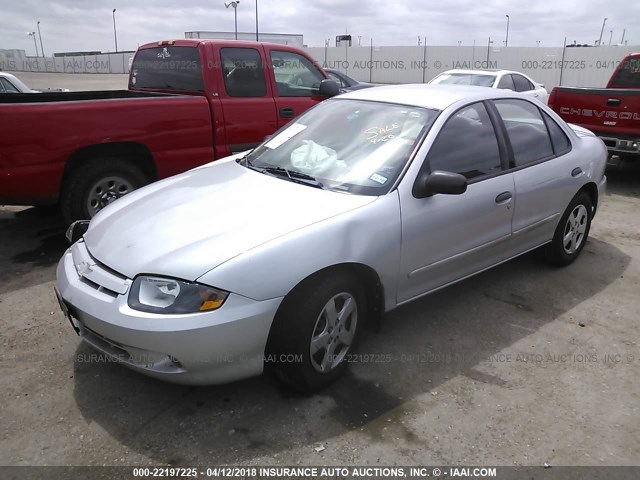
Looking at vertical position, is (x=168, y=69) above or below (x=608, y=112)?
above

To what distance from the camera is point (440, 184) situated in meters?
3.04

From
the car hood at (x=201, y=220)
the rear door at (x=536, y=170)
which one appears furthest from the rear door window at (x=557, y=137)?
the car hood at (x=201, y=220)

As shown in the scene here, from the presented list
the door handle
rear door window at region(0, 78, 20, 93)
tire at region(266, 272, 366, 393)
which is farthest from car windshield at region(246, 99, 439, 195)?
rear door window at region(0, 78, 20, 93)

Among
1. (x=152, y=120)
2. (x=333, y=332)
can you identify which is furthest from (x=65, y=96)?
(x=333, y=332)

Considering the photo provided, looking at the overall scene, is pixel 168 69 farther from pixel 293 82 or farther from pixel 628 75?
pixel 628 75

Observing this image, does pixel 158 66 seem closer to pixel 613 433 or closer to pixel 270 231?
pixel 270 231

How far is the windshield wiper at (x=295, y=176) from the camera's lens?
10.5 feet

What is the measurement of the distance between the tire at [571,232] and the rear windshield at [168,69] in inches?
155

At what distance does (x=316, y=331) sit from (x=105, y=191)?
11.0ft

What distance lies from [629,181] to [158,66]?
7.34 meters

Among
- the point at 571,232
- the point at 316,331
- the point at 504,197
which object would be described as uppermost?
the point at 504,197

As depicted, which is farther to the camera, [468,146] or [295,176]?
[468,146]

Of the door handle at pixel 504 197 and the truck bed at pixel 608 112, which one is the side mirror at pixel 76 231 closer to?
the door handle at pixel 504 197

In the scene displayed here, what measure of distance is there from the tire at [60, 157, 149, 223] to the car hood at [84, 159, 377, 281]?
1.72 meters
